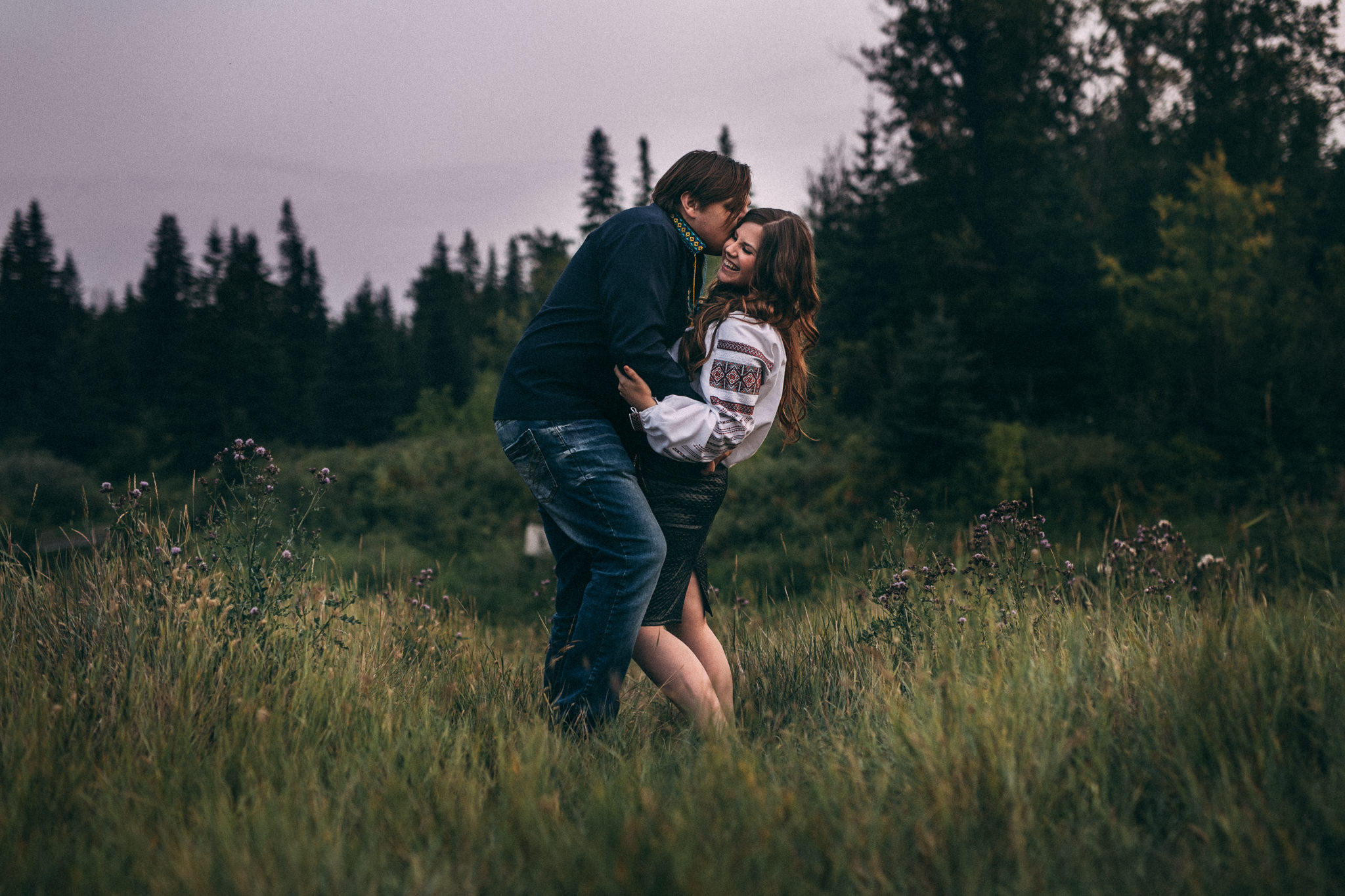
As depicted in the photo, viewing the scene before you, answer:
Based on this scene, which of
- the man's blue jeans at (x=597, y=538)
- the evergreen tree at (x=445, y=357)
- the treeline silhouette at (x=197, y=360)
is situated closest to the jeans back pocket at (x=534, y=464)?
the man's blue jeans at (x=597, y=538)

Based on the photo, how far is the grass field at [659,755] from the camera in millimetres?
1551

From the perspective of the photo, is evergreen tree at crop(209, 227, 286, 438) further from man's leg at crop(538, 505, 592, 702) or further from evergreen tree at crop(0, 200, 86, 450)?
man's leg at crop(538, 505, 592, 702)

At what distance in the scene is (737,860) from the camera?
1.55m

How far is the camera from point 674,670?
265 cm

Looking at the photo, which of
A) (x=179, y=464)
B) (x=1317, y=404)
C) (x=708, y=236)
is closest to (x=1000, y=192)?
(x=1317, y=404)

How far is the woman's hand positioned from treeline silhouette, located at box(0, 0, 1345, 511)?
10556 millimetres

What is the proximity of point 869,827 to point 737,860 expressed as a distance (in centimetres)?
31

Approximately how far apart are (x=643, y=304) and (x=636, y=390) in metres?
0.28

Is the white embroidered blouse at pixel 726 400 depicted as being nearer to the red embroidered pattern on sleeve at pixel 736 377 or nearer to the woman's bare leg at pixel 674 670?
the red embroidered pattern on sleeve at pixel 736 377

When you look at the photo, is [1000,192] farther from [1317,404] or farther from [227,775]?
[227,775]

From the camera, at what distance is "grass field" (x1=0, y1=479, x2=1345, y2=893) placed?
1.55m

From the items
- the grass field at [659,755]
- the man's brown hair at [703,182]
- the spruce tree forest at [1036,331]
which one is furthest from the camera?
the spruce tree forest at [1036,331]

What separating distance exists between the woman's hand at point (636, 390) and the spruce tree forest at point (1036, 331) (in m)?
2.86

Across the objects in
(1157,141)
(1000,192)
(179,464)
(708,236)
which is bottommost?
(179,464)
